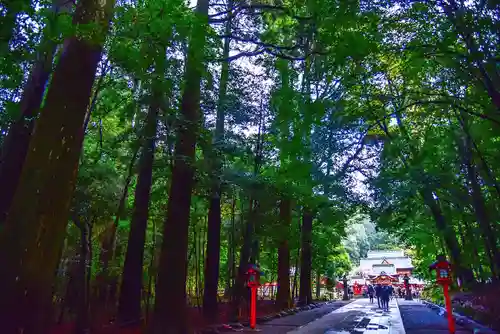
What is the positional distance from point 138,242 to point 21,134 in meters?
3.95

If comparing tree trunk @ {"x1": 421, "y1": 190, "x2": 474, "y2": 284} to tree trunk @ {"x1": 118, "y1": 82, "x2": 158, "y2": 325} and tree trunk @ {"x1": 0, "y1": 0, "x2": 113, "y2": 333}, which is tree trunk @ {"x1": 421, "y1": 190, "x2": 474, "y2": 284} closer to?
tree trunk @ {"x1": 118, "y1": 82, "x2": 158, "y2": 325}

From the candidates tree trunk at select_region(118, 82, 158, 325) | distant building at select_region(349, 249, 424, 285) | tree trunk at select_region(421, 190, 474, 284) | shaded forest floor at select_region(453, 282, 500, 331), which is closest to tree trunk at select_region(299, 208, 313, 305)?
tree trunk at select_region(421, 190, 474, 284)

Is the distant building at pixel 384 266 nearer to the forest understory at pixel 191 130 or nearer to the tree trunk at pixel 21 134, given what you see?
the forest understory at pixel 191 130

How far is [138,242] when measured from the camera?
10.3m

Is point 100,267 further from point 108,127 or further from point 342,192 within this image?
point 342,192

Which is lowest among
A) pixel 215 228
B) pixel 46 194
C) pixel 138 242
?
pixel 46 194

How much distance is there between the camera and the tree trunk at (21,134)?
7.28 meters

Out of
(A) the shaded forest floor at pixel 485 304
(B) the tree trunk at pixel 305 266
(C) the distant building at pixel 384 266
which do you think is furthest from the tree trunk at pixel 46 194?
(C) the distant building at pixel 384 266

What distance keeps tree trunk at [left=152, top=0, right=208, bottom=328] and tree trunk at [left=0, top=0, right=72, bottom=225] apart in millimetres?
2682

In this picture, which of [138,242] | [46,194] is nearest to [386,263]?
[138,242]

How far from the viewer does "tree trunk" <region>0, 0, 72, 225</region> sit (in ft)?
23.9

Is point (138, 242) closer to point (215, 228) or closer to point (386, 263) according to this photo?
point (215, 228)

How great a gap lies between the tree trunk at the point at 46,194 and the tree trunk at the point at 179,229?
2541mm

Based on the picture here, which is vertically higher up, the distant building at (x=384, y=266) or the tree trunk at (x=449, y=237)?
the distant building at (x=384, y=266)
